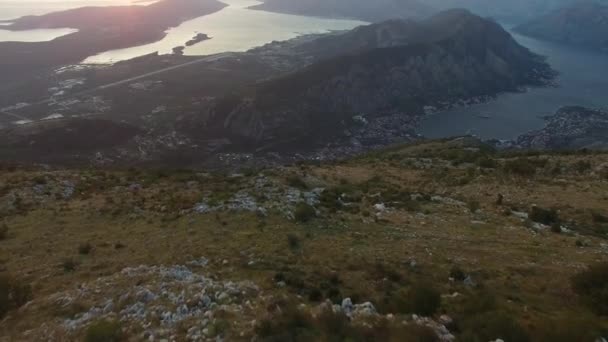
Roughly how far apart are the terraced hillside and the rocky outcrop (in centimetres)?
11605

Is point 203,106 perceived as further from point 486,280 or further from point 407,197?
point 486,280

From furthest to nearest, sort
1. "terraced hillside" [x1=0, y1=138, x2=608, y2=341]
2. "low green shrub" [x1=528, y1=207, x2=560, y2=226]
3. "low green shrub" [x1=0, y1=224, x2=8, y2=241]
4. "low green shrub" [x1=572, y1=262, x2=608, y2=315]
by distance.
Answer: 1. "low green shrub" [x1=528, y1=207, x2=560, y2=226]
2. "low green shrub" [x1=0, y1=224, x2=8, y2=241]
3. "low green shrub" [x1=572, y1=262, x2=608, y2=315]
4. "terraced hillside" [x1=0, y1=138, x2=608, y2=341]

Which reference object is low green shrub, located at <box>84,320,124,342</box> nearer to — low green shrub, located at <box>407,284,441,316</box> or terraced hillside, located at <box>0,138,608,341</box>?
terraced hillside, located at <box>0,138,608,341</box>

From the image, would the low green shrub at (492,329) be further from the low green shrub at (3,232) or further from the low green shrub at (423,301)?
the low green shrub at (3,232)

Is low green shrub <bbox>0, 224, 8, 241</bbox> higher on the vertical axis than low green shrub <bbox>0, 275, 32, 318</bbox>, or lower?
lower

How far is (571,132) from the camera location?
151 meters

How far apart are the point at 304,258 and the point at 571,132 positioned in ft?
521

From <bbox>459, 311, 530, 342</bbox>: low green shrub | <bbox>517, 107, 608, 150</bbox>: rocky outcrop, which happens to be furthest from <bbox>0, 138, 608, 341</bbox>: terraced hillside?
<bbox>517, 107, 608, 150</bbox>: rocky outcrop

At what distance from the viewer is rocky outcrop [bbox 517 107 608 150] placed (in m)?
140

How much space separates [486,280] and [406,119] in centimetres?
15662

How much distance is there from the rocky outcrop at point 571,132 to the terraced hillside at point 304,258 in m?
116

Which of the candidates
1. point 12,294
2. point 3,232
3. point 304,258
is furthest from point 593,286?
point 3,232

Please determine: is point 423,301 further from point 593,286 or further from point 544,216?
point 544,216

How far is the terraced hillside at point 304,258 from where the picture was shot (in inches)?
521
